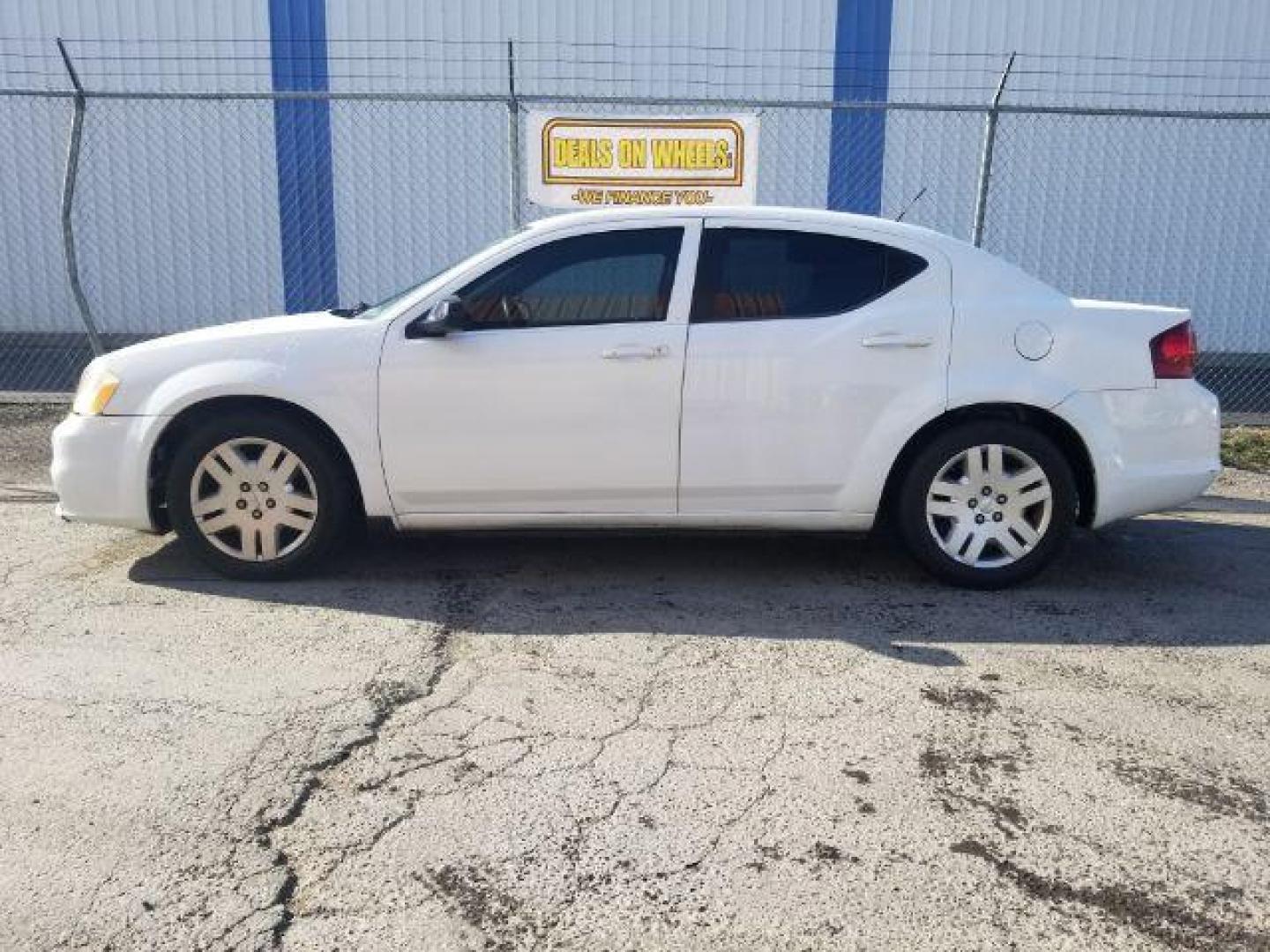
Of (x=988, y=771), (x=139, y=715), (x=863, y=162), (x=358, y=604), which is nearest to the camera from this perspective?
(x=988, y=771)

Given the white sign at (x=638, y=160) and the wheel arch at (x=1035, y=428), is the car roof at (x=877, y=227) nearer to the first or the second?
the wheel arch at (x=1035, y=428)

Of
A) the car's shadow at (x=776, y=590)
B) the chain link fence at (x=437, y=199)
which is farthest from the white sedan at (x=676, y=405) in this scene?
the chain link fence at (x=437, y=199)

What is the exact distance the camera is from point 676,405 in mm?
4695

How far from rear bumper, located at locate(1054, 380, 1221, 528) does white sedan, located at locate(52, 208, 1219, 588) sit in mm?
10

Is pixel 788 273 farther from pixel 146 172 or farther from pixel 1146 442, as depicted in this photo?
pixel 146 172

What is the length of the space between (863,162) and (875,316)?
8745 mm

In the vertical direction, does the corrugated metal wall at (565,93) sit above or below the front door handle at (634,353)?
above

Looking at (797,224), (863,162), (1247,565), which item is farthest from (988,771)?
(863,162)

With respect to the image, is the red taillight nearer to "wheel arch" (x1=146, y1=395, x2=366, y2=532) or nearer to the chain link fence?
"wheel arch" (x1=146, y1=395, x2=366, y2=532)

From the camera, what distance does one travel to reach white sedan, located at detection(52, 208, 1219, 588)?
4.69m

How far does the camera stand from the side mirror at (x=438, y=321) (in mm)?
4637

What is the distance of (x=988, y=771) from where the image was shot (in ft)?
10.6

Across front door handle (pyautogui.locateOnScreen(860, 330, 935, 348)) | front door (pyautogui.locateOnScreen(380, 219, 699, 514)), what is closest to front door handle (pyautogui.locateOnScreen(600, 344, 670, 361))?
front door (pyautogui.locateOnScreen(380, 219, 699, 514))

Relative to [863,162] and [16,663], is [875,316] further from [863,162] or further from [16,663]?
[863,162]
